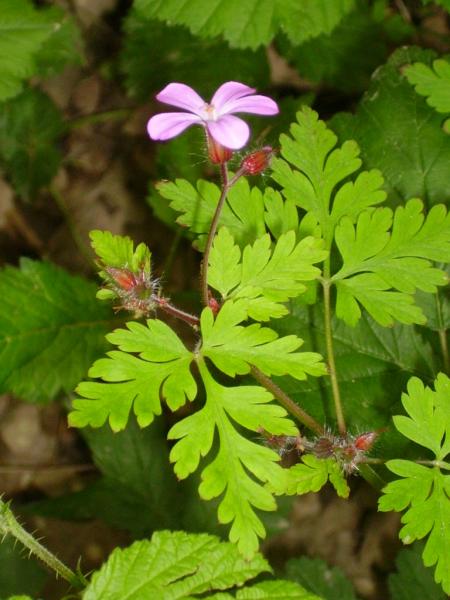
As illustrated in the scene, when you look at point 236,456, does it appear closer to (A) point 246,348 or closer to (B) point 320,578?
(A) point 246,348

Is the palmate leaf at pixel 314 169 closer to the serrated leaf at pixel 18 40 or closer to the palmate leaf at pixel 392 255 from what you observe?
the palmate leaf at pixel 392 255

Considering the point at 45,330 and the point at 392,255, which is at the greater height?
the point at 392,255

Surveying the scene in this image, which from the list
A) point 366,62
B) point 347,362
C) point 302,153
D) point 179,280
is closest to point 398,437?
point 347,362

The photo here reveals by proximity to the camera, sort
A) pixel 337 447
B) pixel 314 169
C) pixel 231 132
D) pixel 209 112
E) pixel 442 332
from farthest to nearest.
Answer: pixel 442 332 → pixel 314 169 → pixel 337 447 → pixel 209 112 → pixel 231 132

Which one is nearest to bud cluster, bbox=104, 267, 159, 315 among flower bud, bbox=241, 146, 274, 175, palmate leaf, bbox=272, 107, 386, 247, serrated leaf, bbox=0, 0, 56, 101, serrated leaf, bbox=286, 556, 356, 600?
flower bud, bbox=241, 146, 274, 175

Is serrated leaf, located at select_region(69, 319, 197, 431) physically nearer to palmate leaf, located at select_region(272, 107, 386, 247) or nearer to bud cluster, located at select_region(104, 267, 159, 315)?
bud cluster, located at select_region(104, 267, 159, 315)

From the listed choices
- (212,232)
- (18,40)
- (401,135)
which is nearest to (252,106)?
(212,232)

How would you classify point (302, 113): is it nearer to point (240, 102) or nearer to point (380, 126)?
point (240, 102)
